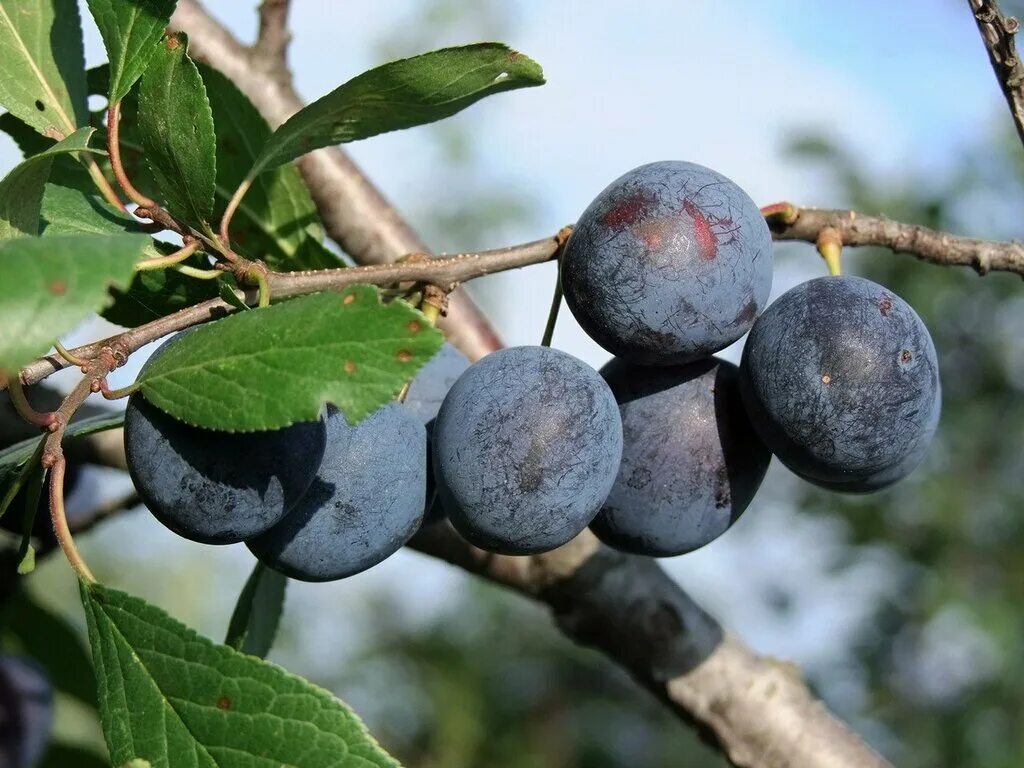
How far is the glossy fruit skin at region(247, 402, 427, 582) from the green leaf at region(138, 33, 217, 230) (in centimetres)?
22

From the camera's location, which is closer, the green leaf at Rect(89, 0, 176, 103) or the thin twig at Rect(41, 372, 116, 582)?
the thin twig at Rect(41, 372, 116, 582)

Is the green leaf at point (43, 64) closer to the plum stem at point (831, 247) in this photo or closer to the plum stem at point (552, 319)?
the plum stem at point (552, 319)

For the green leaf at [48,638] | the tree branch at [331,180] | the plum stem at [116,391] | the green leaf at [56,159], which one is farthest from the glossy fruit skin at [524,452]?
the green leaf at [48,638]

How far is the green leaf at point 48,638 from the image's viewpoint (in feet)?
6.28

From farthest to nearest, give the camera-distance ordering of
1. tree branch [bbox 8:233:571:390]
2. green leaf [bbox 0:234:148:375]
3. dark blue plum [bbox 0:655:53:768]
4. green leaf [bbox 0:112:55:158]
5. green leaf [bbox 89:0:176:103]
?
dark blue plum [bbox 0:655:53:768]
green leaf [bbox 0:112:55:158]
green leaf [bbox 89:0:176:103]
tree branch [bbox 8:233:571:390]
green leaf [bbox 0:234:148:375]

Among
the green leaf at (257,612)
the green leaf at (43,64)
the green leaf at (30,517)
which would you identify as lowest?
the green leaf at (257,612)

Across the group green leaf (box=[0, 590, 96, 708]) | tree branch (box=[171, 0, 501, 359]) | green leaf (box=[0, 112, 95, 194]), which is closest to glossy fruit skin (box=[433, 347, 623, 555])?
green leaf (box=[0, 112, 95, 194])

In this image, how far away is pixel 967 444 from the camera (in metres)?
3.74

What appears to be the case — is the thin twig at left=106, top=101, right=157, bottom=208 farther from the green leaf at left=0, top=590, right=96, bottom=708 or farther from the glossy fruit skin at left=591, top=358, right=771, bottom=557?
the green leaf at left=0, top=590, right=96, bottom=708

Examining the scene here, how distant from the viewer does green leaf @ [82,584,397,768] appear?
31.2 inches

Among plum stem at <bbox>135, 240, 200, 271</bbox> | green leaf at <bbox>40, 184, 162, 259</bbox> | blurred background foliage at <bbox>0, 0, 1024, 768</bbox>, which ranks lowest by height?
blurred background foliage at <bbox>0, 0, 1024, 768</bbox>

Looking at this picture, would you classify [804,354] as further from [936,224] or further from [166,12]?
[936,224]

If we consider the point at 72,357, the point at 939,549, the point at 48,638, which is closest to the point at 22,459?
the point at 72,357

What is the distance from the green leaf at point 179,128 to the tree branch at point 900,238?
0.55m
